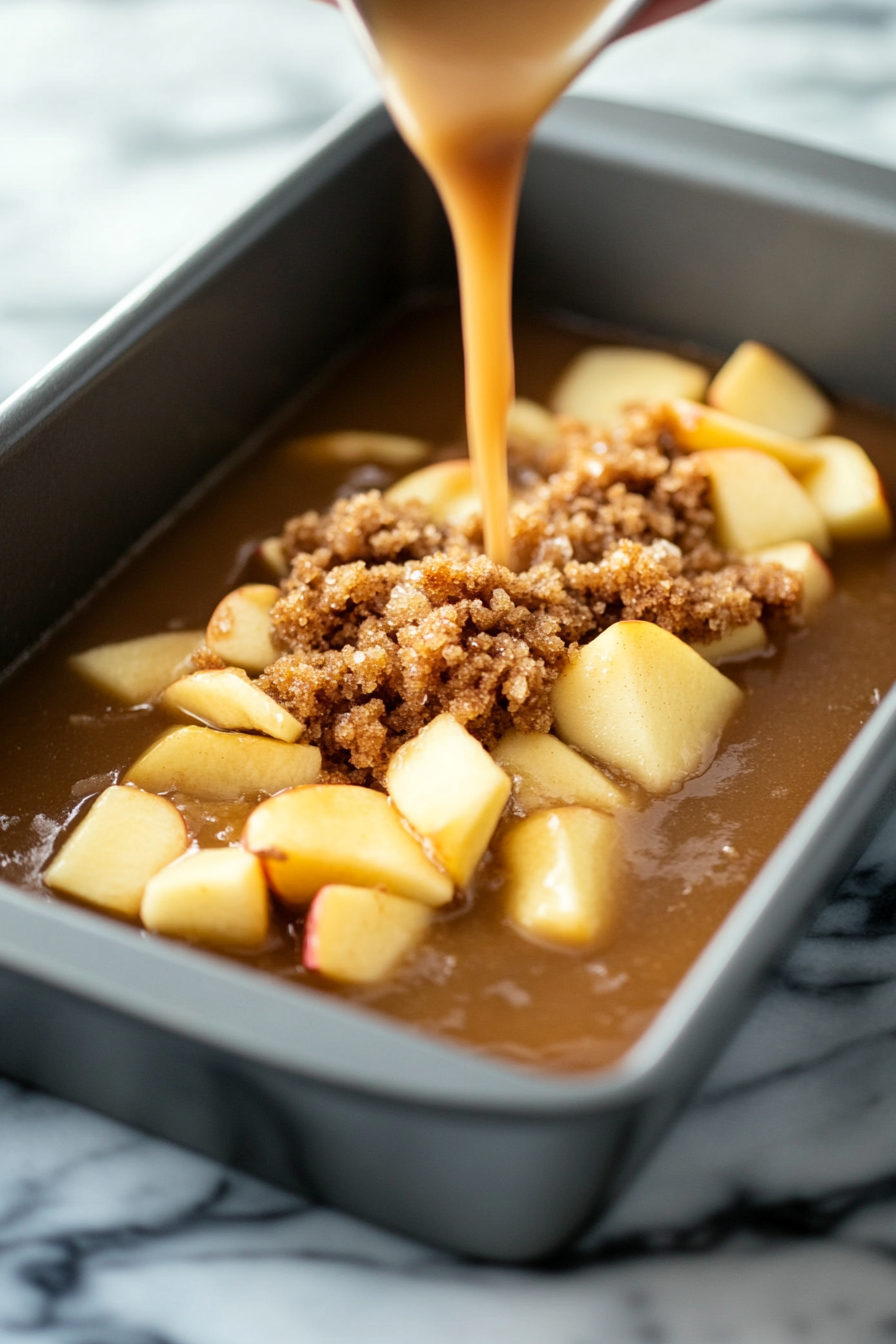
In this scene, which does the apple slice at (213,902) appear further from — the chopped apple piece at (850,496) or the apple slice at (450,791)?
the chopped apple piece at (850,496)

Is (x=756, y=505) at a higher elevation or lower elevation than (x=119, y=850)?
lower

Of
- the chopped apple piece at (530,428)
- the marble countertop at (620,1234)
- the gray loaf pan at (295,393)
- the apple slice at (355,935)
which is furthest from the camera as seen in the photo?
the chopped apple piece at (530,428)

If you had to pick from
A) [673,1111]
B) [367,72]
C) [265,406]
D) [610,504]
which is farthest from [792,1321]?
[367,72]

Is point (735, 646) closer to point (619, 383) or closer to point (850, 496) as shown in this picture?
point (850, 496)

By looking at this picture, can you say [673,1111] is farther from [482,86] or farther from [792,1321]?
[482,86]

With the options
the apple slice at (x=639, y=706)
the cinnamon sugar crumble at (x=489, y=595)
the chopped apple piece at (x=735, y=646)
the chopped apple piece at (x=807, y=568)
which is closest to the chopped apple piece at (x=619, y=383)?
the cinnamon sugar crumble at (x=489, y=595)

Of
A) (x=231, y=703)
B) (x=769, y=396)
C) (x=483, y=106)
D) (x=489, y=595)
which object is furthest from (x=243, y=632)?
(x=769, y=396)

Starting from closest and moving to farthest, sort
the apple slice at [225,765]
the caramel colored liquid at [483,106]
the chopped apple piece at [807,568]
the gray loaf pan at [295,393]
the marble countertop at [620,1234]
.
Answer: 1. the gray loaf pan at [295,393]
2. the marble countertop at [620,1234]
3. the caramel colored liquid at [483,106]
4. the apple slice at [225,765]
5. the chopped apple piece at [807,568]
